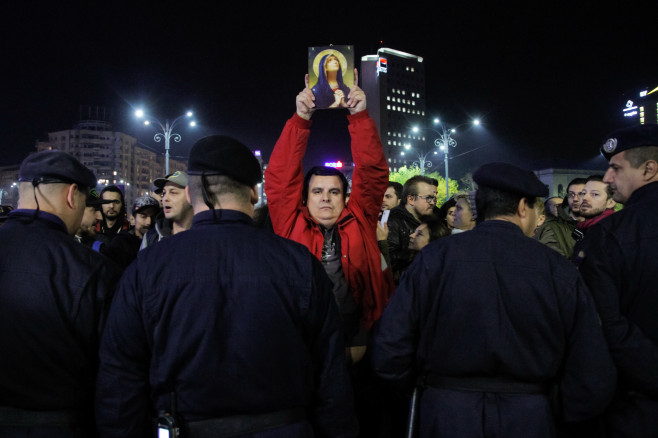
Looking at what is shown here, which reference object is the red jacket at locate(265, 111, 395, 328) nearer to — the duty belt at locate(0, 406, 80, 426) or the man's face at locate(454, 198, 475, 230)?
the man's face at locate(454, 198, 475, 230)

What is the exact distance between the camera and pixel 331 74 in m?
4.43

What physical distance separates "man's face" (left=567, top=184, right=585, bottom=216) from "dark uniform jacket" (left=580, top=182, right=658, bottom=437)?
409cm

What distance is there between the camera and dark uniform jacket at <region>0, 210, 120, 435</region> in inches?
101

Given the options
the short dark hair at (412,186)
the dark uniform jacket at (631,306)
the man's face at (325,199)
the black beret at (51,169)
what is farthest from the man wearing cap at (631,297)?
the short dark hair at (412,186)

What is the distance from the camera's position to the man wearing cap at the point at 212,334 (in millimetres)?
2256

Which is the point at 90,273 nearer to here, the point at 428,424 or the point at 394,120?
the point at 428,424

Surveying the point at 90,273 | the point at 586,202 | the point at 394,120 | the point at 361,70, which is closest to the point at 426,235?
the point at 586,202

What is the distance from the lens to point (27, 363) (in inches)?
101

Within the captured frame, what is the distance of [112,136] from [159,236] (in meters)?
134

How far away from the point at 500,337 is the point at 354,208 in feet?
6.00

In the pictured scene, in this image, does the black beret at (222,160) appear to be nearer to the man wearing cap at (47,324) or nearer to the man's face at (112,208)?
the man wearing cap at (47,324)

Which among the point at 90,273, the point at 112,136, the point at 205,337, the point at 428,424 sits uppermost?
the point at 112,136

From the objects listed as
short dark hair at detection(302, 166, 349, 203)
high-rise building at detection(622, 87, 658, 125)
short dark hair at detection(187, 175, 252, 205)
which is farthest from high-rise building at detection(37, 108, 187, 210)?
short dark hair at detection(187, 175, 252, 205)

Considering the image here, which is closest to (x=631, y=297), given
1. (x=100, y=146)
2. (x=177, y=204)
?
(x=177, y=204)
